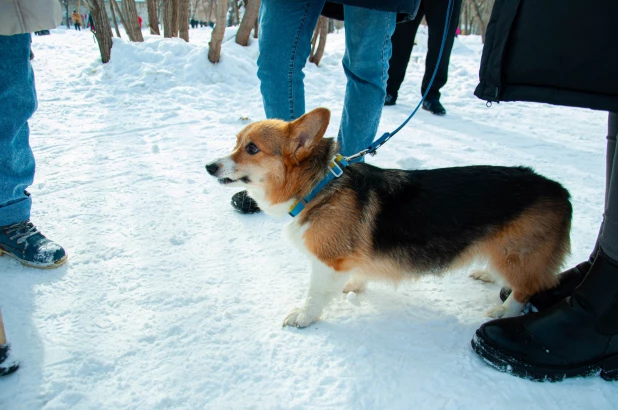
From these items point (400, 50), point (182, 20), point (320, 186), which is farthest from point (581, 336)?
A: point (182, 20)

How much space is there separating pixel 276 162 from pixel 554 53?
50.9 inches

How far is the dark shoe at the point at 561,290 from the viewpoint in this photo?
6.65ft

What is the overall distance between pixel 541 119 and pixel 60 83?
7152mm

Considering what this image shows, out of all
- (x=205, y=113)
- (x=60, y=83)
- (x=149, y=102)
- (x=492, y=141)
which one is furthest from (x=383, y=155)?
(x=60, y=83)

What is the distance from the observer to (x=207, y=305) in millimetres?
2061

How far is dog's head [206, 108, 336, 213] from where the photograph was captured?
2076 mm

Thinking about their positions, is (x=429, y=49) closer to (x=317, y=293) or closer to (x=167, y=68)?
(x=167, y=68)

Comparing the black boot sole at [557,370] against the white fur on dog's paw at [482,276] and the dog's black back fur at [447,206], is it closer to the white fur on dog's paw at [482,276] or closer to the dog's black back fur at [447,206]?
the dog's black back fur at [447,206]

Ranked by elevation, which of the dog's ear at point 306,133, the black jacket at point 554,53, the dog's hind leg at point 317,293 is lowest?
the dog's hind leg at point 317,293

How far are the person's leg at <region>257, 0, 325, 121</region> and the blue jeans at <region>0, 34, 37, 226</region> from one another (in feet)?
4.50

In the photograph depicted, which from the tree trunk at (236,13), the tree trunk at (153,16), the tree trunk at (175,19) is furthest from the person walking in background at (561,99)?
the tree trunk at (236,13)

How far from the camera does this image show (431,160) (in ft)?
12.8

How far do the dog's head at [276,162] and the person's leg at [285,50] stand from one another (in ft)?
2.37

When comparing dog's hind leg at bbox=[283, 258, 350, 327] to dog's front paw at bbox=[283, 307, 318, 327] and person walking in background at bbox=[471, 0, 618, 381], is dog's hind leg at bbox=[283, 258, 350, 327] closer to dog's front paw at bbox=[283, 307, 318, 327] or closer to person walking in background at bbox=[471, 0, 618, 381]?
dog's front paw at bbox=[283, 307, 318, 327]
